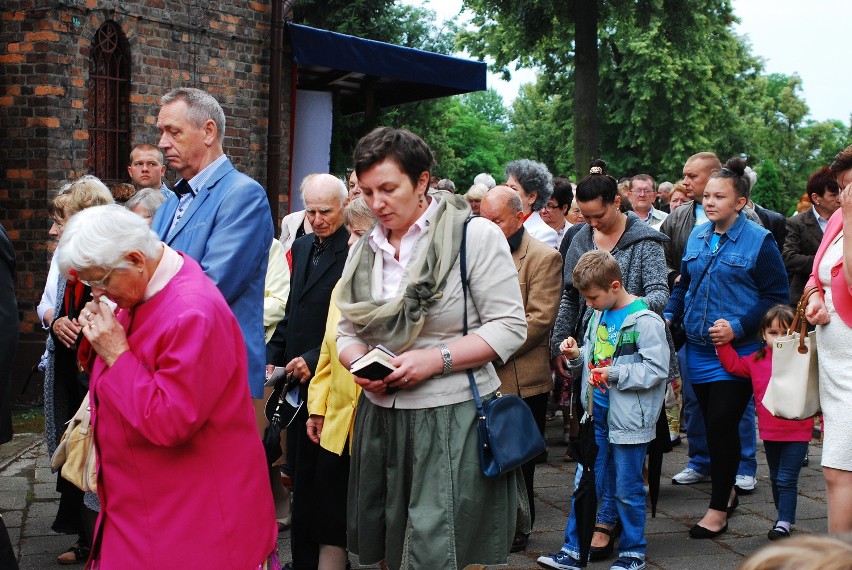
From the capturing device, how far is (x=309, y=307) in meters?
5.53

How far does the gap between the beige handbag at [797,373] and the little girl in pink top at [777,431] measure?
1127 mm

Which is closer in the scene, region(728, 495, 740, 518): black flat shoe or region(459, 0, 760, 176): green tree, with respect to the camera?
region(728, 495, 740, 518): black flat shoe

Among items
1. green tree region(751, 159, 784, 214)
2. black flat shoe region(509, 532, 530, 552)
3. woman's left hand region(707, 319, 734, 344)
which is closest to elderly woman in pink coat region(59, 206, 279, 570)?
black flat shoe region(509, 532, 530, 552)

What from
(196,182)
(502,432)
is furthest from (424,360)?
(196,182)

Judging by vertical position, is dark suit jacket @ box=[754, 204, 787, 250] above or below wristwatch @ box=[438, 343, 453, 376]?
above

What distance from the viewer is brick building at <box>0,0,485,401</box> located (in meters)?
10.8

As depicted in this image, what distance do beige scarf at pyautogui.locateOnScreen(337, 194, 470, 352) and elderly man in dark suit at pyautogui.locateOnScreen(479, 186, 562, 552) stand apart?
7.57 ft

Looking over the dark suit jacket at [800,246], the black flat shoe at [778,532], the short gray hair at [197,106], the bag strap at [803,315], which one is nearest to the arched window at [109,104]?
the dark suit jacket at [800,246]

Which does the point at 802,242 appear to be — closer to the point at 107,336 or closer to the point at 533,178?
the point at 533,178

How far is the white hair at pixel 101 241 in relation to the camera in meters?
3.23

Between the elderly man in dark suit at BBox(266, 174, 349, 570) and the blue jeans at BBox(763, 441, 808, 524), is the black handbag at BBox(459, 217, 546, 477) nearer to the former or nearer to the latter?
the elderly man in dark suit at BBox(266, 174, 349, 570)

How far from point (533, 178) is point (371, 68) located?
6762 mm

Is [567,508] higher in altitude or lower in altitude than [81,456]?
lower

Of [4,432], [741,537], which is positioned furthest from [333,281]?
[741,537]
